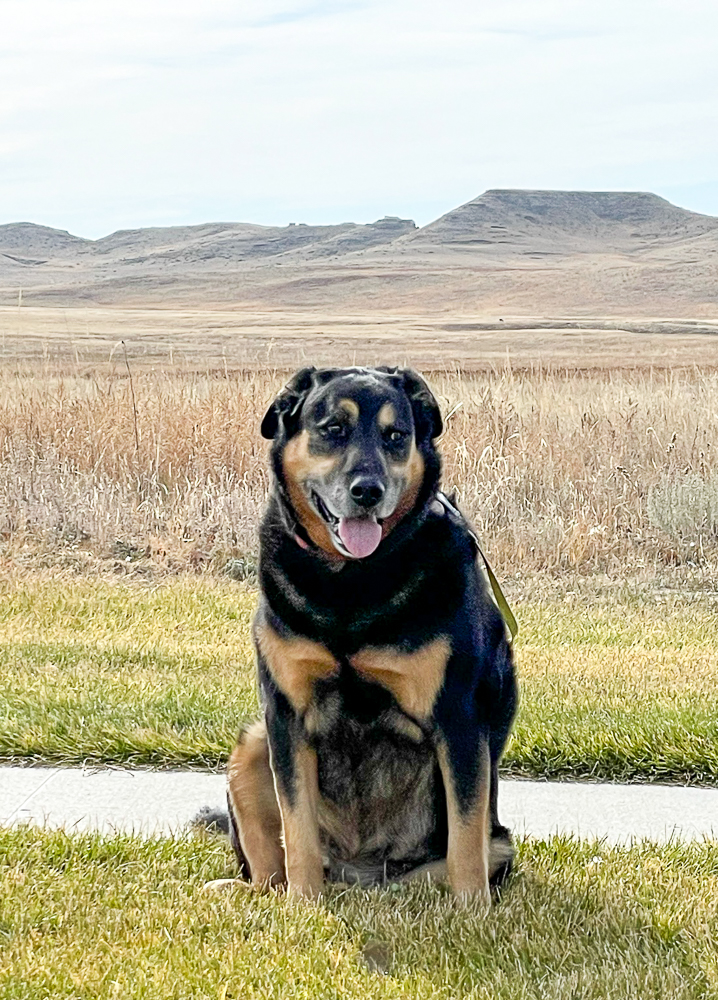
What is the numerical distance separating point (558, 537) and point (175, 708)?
12.5ft

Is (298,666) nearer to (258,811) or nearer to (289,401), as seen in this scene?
(258,811)

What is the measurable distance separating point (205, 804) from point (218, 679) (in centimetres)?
136

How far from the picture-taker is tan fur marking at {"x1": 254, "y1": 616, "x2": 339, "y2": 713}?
3.32 metres

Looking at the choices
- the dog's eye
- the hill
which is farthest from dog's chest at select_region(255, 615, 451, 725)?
the hill

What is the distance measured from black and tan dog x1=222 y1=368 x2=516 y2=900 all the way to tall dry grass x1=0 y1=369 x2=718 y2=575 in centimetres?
463

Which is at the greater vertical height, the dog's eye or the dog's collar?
the dog's eye

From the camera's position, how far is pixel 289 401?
143 inches

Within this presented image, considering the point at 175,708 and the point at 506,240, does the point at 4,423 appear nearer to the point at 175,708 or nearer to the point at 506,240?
the point at 175,708

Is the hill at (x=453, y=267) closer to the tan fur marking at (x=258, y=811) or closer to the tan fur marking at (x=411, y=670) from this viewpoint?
the tan fur marking at (x=258, y=811)

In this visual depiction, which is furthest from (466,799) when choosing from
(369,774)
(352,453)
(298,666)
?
(352,453)

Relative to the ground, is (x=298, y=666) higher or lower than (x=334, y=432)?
lower

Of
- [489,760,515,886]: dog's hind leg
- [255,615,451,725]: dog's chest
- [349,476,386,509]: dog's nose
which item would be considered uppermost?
[349,476,386,509]: dog's nose

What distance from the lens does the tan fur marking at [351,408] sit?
345 cm

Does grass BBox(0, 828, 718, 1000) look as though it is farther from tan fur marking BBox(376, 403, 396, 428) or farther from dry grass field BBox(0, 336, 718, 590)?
dry grass field BBox(0, 336, 718, 590)
